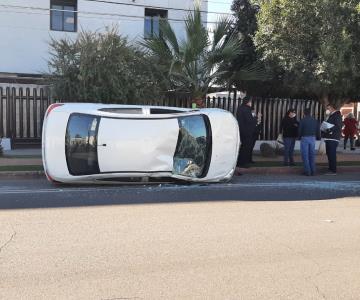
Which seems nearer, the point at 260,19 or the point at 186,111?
the point at 186,111

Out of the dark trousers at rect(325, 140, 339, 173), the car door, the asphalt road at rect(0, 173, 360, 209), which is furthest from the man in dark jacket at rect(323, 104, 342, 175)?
the car door

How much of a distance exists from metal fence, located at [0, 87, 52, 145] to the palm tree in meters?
5.30

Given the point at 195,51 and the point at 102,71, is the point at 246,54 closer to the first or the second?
the point at 195,51

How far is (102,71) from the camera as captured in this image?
14.8 m

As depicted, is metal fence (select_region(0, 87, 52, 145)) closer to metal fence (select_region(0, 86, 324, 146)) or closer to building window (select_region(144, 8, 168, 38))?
metal fence (select_region(0, 86, 324, 146))

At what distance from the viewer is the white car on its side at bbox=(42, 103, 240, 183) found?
10688 millimetres

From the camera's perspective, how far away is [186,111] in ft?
37.7

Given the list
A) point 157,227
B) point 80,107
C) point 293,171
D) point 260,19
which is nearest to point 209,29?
point 260,19

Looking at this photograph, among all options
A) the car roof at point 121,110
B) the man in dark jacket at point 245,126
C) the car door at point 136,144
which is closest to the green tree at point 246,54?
the man in dark jacket at point 245,126

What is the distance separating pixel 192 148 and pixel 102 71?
15.9ft

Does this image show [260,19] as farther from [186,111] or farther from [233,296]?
[233,296]

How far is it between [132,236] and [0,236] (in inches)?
64.0

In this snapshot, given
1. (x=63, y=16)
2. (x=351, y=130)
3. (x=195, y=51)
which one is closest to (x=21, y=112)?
(x=195, y=51)

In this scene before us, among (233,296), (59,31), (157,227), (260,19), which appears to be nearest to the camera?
(233,296)
